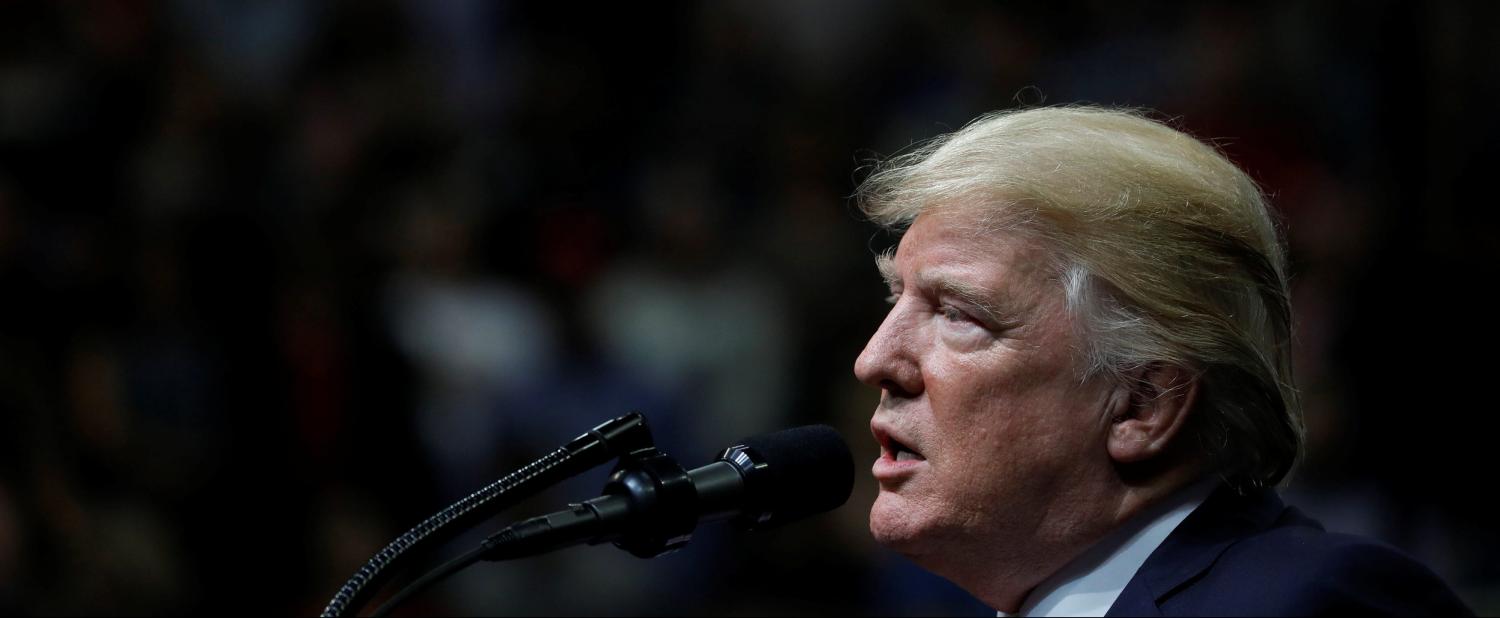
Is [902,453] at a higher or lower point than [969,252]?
lower

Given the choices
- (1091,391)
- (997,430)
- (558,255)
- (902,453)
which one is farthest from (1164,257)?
(558,255)

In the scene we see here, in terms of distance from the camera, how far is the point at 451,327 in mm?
4109

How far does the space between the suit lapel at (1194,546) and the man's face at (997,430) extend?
0.30 ft

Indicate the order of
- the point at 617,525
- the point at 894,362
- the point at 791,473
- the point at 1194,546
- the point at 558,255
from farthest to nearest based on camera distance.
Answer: the point at 558,255 < the point at 894,362 < the point at 1194,546 < the point at 791,473 < the point at 617,525

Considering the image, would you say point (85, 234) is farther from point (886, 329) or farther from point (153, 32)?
point (886, 329)

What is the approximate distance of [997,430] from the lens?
1727 mm

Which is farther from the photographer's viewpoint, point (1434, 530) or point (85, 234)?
point (1434, 530)

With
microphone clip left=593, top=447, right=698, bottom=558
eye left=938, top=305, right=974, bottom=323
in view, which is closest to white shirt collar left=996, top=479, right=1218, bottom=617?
eye left=938, top=305, right=974, bottom=323

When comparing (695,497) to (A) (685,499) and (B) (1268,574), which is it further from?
(B) (1268,574)

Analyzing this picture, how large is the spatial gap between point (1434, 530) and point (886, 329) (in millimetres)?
3142

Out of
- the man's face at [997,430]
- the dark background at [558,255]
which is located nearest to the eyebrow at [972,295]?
the man's face at [997,430]

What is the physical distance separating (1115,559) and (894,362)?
354 mm

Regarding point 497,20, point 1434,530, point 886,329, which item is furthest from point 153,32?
point 1434,530

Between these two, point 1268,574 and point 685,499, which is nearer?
point 685,499
